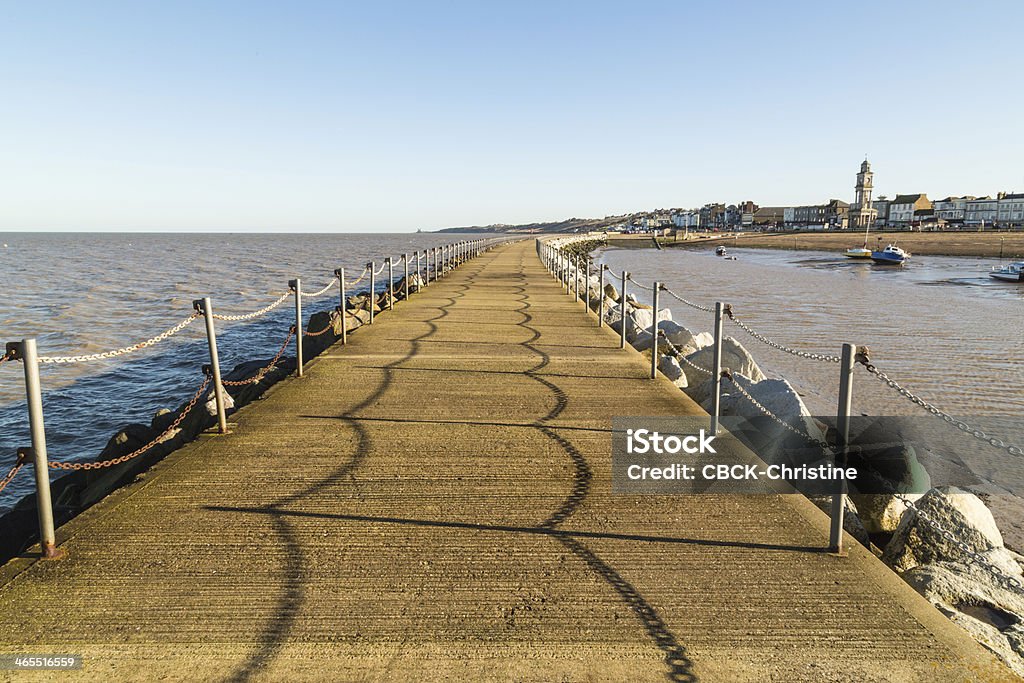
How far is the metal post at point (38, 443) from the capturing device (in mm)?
3482

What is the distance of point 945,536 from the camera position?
411 cm

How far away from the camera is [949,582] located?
12.6 ft

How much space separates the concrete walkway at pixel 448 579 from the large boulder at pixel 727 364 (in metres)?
4.32

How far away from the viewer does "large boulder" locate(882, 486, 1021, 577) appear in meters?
4.32

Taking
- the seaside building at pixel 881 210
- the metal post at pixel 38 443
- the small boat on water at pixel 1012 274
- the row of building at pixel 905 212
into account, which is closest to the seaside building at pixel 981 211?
the row of building at pixel 905 212

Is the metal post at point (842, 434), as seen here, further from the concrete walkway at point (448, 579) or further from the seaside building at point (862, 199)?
the seaside building at point (862, 199)

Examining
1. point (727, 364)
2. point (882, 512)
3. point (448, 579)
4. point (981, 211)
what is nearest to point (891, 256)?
point (727, 364)

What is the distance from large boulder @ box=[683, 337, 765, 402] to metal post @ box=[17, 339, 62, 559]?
7445mm

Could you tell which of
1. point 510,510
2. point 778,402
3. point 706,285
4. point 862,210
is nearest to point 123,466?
point 510,510

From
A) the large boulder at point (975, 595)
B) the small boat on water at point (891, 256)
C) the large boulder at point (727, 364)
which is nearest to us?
the large boulder at point (975, 595)

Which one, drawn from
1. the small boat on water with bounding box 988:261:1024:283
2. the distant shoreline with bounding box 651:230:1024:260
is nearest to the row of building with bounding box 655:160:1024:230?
the distant shoreline with bounding box 651:230:1024:260

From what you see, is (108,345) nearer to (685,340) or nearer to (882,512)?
(685,340)

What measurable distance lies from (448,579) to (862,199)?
158538 millimetres

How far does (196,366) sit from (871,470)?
51.1ft
